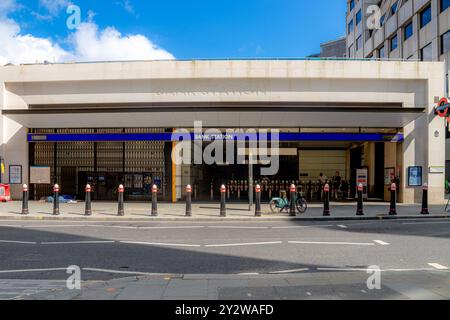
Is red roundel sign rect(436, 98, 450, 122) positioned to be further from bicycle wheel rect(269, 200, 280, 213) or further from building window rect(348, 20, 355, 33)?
building window rect(348, 20, 355, 33)

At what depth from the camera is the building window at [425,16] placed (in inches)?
1510

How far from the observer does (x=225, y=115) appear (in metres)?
20.2

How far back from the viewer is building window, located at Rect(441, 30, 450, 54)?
34938mm

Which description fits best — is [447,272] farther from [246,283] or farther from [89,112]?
[89,112]

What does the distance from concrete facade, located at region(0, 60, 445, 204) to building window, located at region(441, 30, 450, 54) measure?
17464mm

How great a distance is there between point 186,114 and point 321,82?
22.3 ft

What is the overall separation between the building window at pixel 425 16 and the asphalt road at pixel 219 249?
31.9 metres

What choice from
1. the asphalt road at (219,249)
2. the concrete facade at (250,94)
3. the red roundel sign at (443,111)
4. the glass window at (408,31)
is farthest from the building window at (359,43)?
the asphalt road at (219,249)

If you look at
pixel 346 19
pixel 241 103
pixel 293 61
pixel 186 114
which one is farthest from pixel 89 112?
pixel 346 19

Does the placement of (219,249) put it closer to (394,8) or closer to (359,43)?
(394,8)

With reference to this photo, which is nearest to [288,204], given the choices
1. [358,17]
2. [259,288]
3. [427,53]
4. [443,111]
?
[443,111]

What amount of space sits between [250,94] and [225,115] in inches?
67.5
